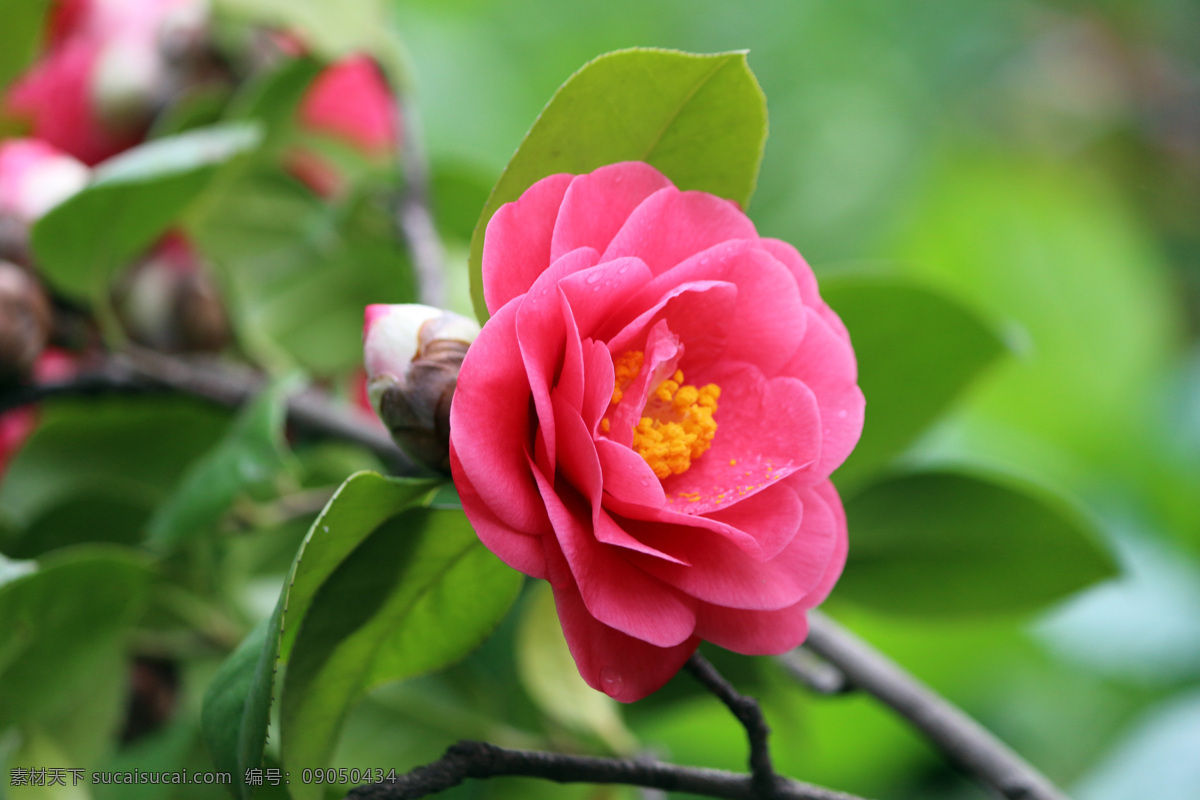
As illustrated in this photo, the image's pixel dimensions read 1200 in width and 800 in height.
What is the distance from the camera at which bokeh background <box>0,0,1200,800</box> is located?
22.2 inches

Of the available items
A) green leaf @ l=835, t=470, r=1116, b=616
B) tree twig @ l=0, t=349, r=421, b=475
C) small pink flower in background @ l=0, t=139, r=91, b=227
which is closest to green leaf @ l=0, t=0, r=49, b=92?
small pink flower in background @ l=0, t=139, r=91, b=227

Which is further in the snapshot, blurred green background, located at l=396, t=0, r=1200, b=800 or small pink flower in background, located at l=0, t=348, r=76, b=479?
blurred green background, located at l=396, t=0, r=1200, b=800

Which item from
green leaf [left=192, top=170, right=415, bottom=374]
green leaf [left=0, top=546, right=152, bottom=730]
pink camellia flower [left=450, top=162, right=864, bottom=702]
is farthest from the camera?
green leaf [left=192, top=170, right=415, bottom=374]

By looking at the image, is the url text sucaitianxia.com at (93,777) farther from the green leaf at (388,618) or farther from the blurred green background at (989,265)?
the blurred green background at (989,265)

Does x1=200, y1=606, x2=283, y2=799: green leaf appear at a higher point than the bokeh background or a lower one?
higher

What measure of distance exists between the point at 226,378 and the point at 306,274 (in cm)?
12

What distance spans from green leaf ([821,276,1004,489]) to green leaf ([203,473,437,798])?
0.26m

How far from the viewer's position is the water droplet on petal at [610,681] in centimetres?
27

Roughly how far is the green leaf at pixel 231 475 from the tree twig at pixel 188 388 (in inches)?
3.1

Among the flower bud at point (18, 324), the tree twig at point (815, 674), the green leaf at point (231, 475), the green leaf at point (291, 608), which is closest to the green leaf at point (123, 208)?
the flower bud at point (18, 324)

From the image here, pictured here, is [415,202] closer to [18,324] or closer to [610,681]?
[18,324]

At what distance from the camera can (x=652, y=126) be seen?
318 millimetres

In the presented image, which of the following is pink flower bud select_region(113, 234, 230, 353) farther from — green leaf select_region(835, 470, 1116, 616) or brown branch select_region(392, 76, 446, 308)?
green leaf select_region(835, 470, 1116, 616)

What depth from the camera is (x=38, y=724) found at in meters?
0.44
